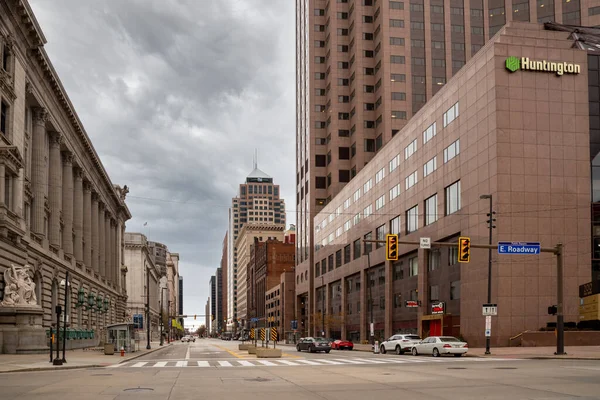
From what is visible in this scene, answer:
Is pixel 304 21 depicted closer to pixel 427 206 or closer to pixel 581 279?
pixel 427 206

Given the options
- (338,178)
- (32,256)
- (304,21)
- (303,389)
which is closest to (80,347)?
(32,256)

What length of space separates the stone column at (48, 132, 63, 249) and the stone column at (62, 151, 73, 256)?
169 inches

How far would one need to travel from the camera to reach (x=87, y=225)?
270ft

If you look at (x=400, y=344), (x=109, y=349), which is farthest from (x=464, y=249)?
(x=109, y=349)

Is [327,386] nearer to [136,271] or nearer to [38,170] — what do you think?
[38,170]

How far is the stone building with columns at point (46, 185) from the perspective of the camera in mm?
45594

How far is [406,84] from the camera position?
377 feet

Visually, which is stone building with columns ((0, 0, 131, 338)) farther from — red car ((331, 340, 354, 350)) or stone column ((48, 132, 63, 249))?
red car ((331, 340, 354, 350))

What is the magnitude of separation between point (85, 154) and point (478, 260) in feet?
163

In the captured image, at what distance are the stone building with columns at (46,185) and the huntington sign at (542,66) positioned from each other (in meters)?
39.0

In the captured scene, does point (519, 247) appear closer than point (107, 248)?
Yes

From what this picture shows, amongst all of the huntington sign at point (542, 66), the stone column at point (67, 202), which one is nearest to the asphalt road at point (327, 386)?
the huntington sign at point (542, 66)

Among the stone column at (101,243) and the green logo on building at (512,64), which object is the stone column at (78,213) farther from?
the green logo on building at (512,64)

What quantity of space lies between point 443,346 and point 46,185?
40742mm
